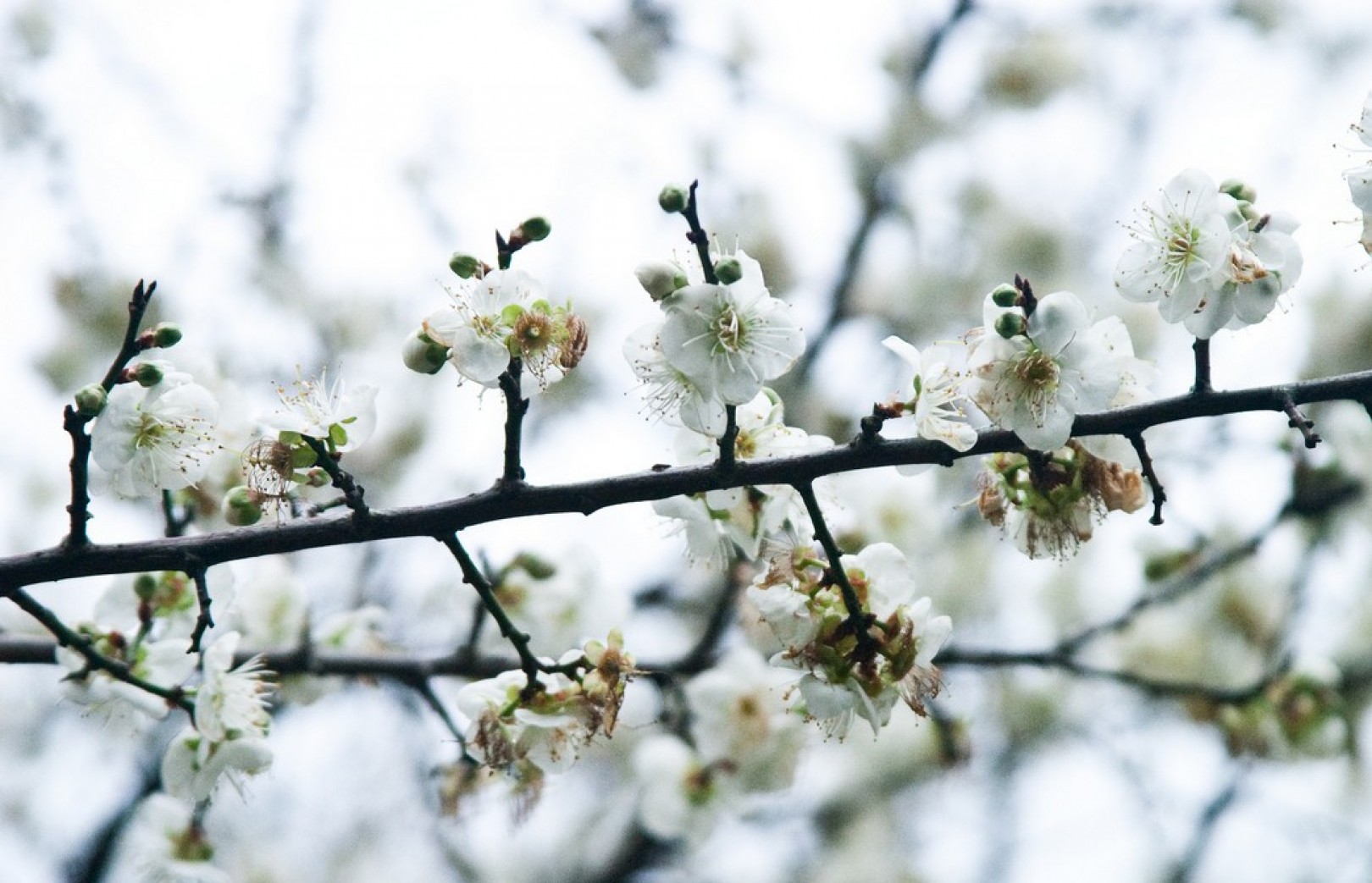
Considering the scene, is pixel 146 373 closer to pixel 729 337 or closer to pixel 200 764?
pixel 200 764

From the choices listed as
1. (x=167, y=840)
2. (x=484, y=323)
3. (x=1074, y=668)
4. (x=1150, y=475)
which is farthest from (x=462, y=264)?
(x=1074, y=668)

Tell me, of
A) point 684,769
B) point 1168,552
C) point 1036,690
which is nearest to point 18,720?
point 684,769

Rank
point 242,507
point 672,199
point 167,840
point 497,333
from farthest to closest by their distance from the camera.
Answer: point 167,840, point 242,507, point 497,333, point 672,199

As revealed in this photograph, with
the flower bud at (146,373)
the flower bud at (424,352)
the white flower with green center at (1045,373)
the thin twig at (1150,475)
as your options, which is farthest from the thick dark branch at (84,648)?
the thin twig at (1150,475)

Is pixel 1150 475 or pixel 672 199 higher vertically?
pixel 672 199

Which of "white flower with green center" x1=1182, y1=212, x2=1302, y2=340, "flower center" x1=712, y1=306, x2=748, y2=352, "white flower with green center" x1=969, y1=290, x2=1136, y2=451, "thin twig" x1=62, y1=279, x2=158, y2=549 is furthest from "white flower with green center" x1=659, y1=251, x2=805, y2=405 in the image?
"thin twig" x1=62, y1=279, x2=158, y2=549

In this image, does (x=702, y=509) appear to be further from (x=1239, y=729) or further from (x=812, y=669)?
(x=1239, y=729)
